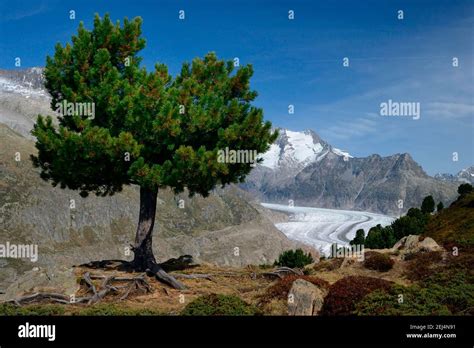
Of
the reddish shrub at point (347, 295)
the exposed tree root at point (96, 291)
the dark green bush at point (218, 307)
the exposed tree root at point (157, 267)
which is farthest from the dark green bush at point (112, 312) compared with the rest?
the reddish shrub at point (347, 295)

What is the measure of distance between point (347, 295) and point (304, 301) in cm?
164

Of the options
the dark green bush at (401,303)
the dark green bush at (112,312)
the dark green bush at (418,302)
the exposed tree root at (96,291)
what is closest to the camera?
the dark green bush at (401,303)

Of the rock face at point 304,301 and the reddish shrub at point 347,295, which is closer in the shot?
the reddish shrub at point 347,295

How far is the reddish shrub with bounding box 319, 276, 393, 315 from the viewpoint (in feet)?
54.9

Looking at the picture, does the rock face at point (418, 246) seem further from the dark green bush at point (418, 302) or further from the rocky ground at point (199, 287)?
the dark green bush at point (418, 302)

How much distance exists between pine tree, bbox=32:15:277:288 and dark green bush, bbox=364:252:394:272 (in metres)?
9.33

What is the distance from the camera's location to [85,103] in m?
24.4

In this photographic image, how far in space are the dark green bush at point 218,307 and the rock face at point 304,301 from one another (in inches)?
61.0

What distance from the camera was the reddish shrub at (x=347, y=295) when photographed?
16.7 meters

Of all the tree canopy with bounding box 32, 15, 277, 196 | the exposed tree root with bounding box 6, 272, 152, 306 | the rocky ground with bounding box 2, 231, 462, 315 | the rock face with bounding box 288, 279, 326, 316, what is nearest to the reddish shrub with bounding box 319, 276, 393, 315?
the rock face with bounding box 288, 279, 326, 316

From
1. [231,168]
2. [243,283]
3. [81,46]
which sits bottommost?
[243,283]
